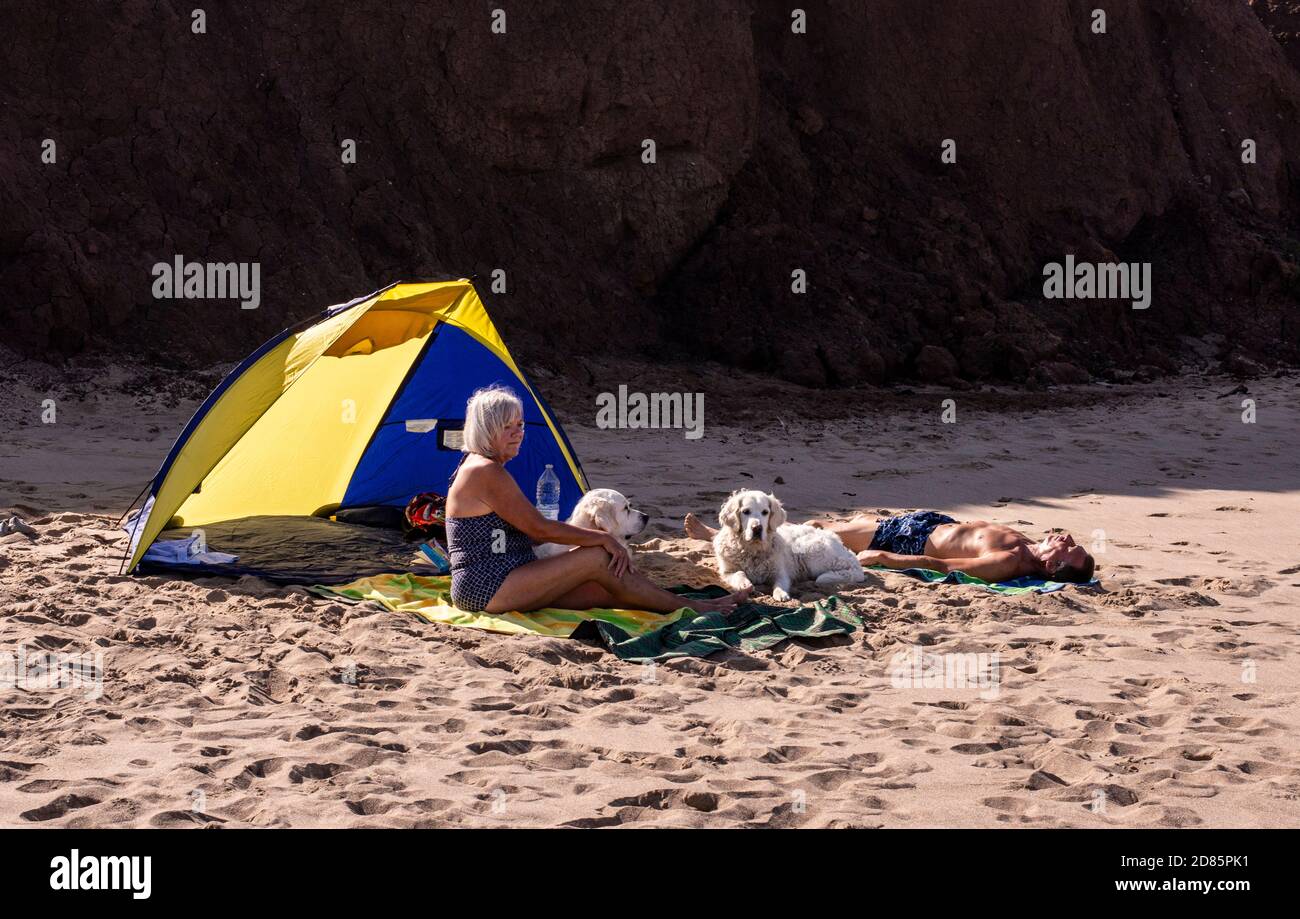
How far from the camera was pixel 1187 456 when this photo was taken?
12.0 metres

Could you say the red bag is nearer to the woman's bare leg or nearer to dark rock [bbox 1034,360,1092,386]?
the woman's bare leg

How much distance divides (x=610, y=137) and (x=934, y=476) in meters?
7.52

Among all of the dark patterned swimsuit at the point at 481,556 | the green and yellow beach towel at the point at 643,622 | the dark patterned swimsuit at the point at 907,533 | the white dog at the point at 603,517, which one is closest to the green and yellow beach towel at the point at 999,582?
the dark patterned swimsuit at the point at 907,533

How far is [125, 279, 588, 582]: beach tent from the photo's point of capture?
7.62 m

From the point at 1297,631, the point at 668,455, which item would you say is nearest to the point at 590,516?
the point at 1297,631

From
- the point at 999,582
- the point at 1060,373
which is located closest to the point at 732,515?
the point at 999,582

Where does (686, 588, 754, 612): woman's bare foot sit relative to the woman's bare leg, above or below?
below

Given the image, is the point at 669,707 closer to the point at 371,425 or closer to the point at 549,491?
the point at 549,491

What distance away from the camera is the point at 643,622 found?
597cm

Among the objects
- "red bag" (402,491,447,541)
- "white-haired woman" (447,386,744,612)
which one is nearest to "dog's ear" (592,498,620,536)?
"white-haired woman" (447,386,744,612)

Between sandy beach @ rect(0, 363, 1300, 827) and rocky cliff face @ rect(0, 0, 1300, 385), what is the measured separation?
5.60 m

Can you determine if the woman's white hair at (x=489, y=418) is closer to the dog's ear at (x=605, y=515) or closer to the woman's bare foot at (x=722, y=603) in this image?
the dog's ear at (x=605, y=515)

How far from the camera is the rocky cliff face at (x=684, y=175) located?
13.7m

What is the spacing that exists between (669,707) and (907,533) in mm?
3028
